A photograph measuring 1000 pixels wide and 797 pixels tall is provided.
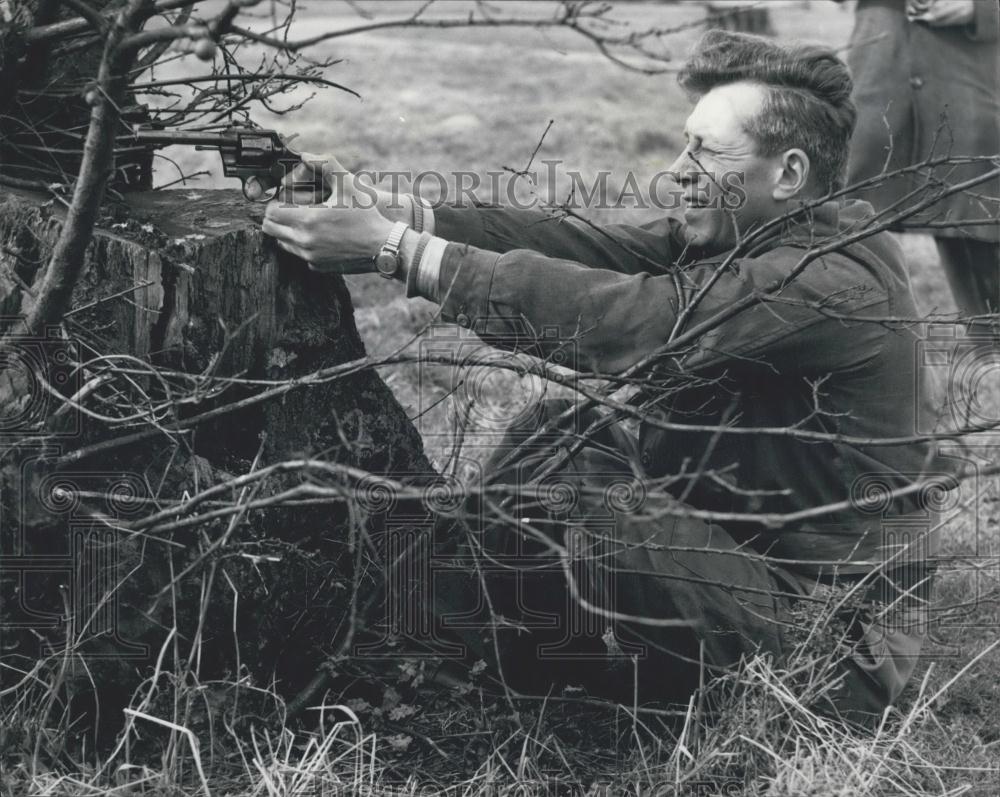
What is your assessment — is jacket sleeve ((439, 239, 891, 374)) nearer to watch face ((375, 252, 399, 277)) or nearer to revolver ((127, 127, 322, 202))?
Result: watch face ((375, 252, 399, 277))

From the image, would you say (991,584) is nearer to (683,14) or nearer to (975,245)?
(975,245)

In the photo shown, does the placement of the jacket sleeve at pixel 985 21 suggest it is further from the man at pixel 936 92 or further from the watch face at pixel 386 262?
the watch face at pixel 386 262

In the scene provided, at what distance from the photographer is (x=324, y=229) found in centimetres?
283

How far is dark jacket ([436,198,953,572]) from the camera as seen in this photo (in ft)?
9.36

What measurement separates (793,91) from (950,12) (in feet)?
11.2

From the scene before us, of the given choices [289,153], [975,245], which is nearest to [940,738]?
[289,153]

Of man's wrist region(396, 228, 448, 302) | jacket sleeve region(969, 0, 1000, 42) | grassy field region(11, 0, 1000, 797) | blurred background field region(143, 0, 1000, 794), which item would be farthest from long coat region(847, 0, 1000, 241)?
man's wrist region(396, 228, 448, 302)

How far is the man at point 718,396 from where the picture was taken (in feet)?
9.32

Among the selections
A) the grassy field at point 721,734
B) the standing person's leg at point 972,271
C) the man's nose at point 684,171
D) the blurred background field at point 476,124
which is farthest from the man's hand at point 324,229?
the standing person's leg at point 972,271

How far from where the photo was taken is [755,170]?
10.2 feet

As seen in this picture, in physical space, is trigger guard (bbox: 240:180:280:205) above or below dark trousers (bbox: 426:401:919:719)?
above

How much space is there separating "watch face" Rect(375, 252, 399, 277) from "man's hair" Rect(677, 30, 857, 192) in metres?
0.96

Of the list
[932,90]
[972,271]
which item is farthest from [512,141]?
[972,271]

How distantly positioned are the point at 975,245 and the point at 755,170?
11.4 ft
